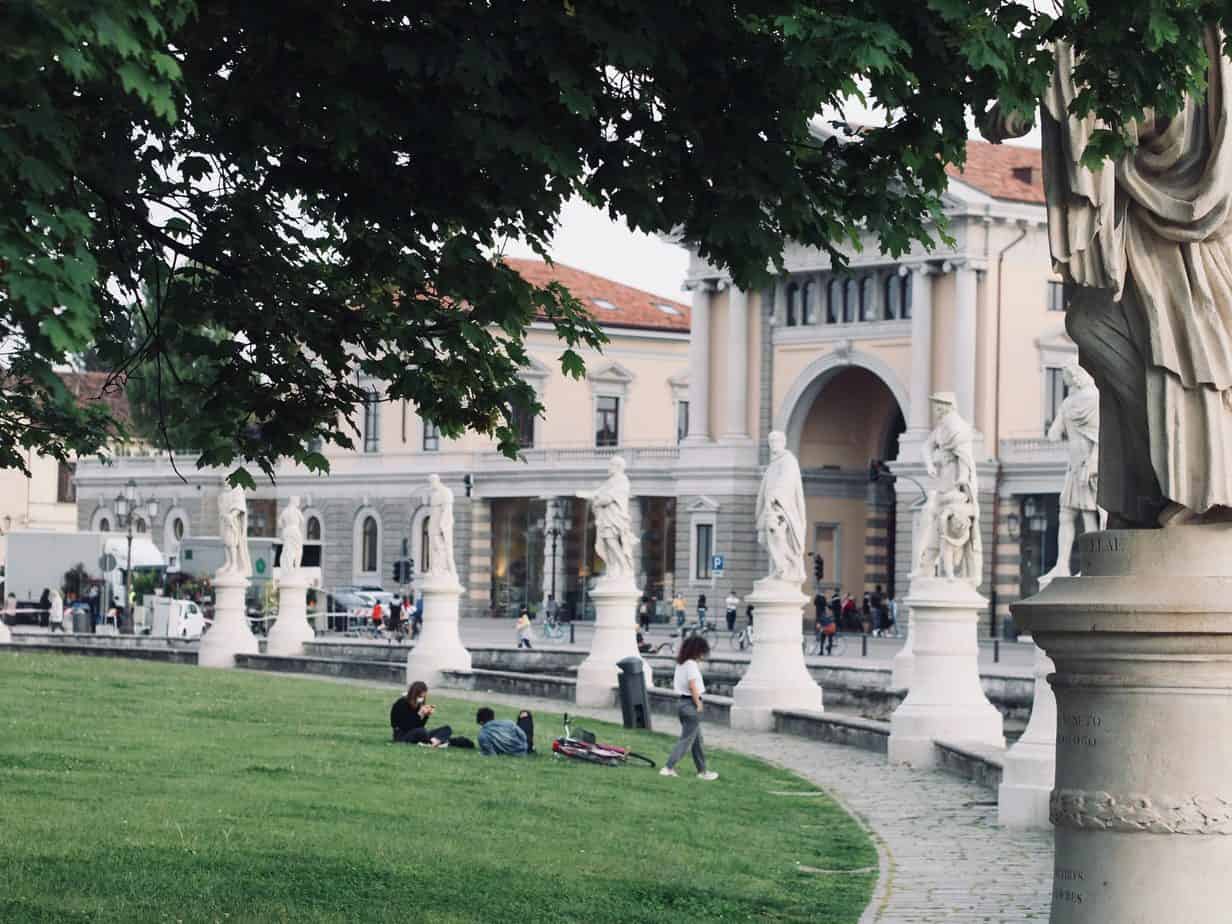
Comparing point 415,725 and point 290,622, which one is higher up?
point 290,622

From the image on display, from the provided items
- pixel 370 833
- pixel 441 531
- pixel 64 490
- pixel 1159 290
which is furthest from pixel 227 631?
pixel 64 490

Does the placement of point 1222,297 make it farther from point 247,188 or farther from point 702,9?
point 247,188

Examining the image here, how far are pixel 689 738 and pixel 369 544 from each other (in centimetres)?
6147

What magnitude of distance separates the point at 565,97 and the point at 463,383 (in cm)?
309

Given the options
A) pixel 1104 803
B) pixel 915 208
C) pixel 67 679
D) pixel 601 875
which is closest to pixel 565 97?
pixel 915 208

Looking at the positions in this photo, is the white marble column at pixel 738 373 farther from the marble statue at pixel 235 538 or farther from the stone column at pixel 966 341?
the marble statue at pixel 235 538

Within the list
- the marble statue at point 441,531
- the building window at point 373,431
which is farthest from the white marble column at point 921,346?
the marble statue at point 441,531

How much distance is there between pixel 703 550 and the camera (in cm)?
7275

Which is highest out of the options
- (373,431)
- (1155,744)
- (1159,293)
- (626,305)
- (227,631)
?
(626,305)

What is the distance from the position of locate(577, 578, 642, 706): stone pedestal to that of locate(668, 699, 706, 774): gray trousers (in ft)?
38.2

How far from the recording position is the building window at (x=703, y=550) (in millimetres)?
72375

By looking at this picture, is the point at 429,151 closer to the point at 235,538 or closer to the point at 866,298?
the point at 235,538

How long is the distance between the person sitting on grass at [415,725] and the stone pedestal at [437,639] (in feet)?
44.4

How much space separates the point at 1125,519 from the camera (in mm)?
6695
